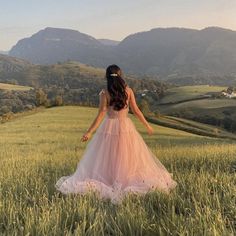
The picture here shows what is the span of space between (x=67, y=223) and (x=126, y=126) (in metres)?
4.04

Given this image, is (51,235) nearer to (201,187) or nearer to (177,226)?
(177,226)

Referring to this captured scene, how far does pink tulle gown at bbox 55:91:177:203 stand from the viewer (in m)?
8.45

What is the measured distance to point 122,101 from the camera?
31.1 feet

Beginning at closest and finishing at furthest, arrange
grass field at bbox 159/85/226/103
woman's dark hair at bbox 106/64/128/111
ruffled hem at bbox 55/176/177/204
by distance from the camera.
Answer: ruffled hem at bbox 55/176/177/204
woman's dark hair at bbox 106/64/128/111
grass field at bbox 159/85/226/103

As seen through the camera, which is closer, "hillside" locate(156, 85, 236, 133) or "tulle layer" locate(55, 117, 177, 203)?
"tulle layer" locate(55, 117, 177, 203)

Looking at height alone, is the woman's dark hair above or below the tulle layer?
above

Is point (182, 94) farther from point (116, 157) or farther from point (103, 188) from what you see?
point (103, 188)

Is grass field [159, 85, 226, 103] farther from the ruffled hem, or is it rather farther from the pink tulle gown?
the ruffled hem

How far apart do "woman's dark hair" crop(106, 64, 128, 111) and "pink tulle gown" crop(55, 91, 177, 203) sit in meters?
0.30

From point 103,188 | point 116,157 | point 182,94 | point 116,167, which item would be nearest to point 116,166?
point 116,167

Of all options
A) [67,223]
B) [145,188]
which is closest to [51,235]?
[67,223]

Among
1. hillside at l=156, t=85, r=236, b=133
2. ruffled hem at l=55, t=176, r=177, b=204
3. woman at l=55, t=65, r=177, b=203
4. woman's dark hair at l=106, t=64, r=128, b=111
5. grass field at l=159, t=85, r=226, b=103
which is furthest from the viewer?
grass field at l=159, t=85, r=226, b=103

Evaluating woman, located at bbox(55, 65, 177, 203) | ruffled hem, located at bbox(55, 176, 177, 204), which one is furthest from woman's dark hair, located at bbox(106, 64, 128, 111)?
ruffled hem, located at bbox(55, 176, 177, 204)

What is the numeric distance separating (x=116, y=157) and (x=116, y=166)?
22 cm
